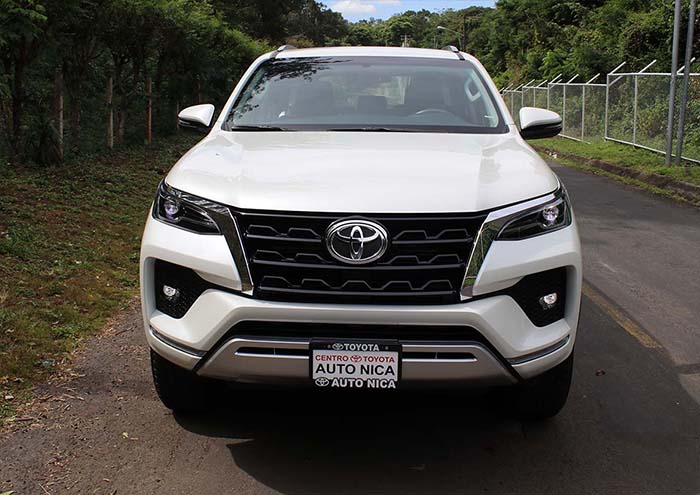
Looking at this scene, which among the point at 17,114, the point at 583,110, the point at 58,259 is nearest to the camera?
the point at 58,259

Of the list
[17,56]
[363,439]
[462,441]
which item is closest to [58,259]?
[363,439]


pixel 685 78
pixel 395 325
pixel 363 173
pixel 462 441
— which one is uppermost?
pixel 363 173

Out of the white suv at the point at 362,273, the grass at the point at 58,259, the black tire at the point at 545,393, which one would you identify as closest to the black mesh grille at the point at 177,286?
the white suv at the point at 362,273

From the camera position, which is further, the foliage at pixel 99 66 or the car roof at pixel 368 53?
the foliage at pixel 99 66

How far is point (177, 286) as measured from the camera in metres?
3.12

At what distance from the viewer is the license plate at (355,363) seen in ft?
9.54

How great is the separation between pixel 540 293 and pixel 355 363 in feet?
2.61

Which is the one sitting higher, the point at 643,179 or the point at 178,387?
the point at 178,387

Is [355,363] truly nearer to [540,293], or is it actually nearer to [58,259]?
[540,293]

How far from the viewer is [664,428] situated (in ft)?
12.0

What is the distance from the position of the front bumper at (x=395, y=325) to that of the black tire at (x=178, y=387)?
0.40 metres

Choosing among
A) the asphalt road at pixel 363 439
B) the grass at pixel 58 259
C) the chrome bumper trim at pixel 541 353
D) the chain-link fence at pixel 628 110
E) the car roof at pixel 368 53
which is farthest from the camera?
the chain-link fence at pixel 628 110

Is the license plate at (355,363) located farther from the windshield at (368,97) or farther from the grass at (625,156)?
the grass at (625,156)

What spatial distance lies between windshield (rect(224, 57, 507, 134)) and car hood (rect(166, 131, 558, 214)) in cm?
37
